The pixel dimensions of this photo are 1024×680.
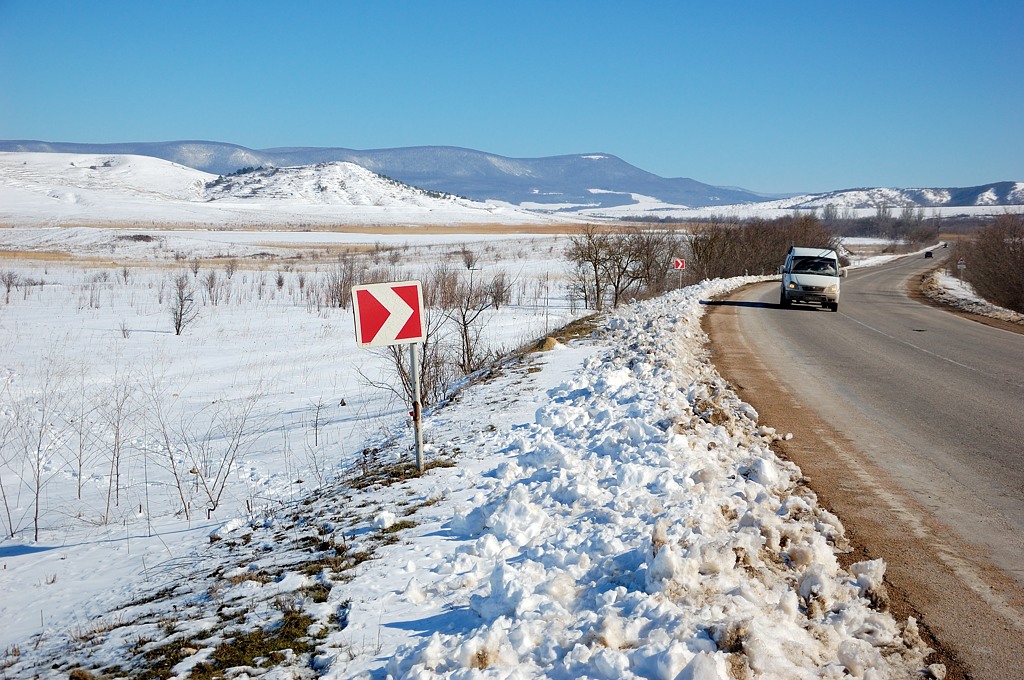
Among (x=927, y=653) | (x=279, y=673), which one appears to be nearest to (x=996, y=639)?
(x=927, y=653)

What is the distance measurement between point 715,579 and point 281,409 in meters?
12.8

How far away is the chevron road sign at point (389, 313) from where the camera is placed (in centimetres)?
686

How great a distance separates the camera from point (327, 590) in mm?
4793

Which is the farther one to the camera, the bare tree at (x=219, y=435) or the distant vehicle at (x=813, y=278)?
the distant vehicle at (x=813, y=278)

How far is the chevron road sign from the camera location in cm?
686

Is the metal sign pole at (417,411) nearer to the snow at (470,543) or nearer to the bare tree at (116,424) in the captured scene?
the snow at (470,543)

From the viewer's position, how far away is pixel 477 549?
501cm

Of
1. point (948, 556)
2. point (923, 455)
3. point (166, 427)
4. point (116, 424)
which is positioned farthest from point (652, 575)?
point (166, 427)

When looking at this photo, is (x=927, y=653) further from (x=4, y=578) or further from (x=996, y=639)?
(x=4, y=578)

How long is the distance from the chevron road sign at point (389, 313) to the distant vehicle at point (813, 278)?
21.6m

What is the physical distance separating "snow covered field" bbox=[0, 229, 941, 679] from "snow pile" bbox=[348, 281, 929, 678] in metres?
0.02

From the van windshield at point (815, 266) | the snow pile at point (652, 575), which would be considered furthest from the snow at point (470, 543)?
the van windshield at point (815, 266)

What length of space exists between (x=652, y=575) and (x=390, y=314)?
12.8ft

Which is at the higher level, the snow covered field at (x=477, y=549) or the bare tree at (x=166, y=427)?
the snow covered field at (x=477, y=549)
